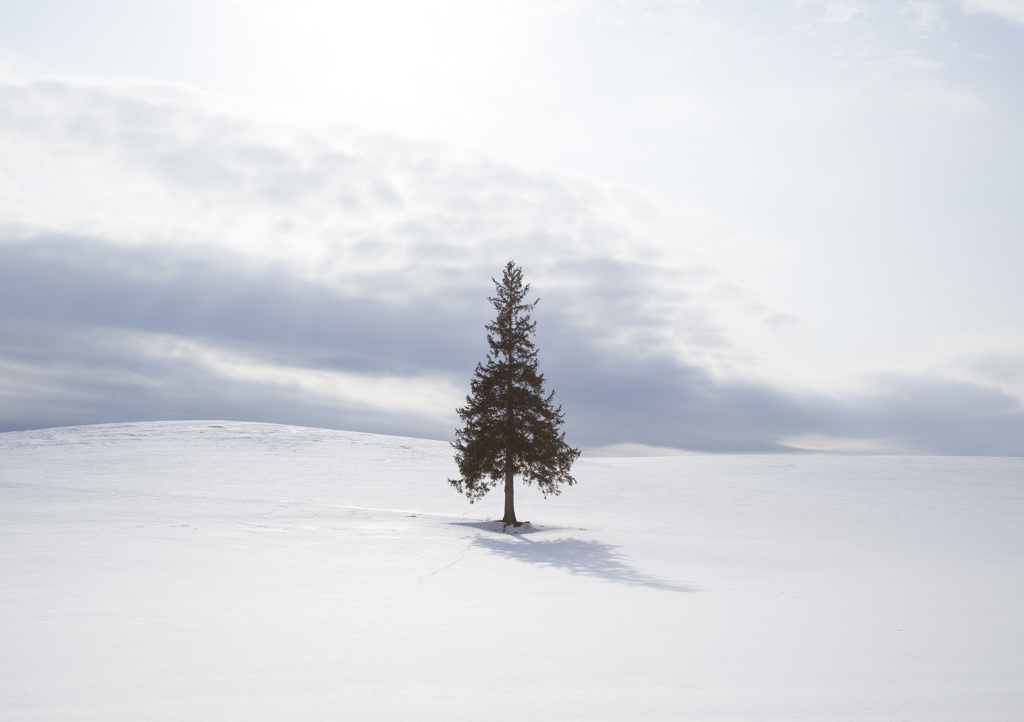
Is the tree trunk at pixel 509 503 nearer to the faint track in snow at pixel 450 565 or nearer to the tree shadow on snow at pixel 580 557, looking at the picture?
the tree shadow on snow at pixel 580 557

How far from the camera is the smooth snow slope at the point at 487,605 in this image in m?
4.90

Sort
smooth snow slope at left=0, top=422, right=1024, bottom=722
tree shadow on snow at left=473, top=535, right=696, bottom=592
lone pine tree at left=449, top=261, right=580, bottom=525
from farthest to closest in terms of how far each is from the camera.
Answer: lone pine tree at left=449, top=261, right=580, bottom=525 → tree shadow on snow at left=473, top=535, right=696, bottom=592 → smooth snow slope at left=0, top=422, right=1024, bottom=722

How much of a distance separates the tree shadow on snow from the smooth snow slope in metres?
0.18

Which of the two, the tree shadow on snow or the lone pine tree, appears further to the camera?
the lone pine tree

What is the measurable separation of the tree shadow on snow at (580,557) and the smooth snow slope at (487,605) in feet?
0.59

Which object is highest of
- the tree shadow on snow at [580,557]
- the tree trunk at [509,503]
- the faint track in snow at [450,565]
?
the tree trunk at [509,503]

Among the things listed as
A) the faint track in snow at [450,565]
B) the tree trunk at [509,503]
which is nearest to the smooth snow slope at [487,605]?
the faint track in snow at [450,565]

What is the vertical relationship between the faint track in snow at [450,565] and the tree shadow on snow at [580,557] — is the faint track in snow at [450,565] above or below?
above

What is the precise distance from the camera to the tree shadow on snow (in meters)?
15.3

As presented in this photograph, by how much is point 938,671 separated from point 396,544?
16.8m

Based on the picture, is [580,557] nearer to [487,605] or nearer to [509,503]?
[509,503]

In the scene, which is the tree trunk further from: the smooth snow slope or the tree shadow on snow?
the tree shadow on snow

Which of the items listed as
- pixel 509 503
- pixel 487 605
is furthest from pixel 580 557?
pixel 487 605

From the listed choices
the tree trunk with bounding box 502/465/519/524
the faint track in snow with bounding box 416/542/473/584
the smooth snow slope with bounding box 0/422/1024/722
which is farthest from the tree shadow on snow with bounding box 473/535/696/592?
the tree trunk with bounding box 502/465/519/524
